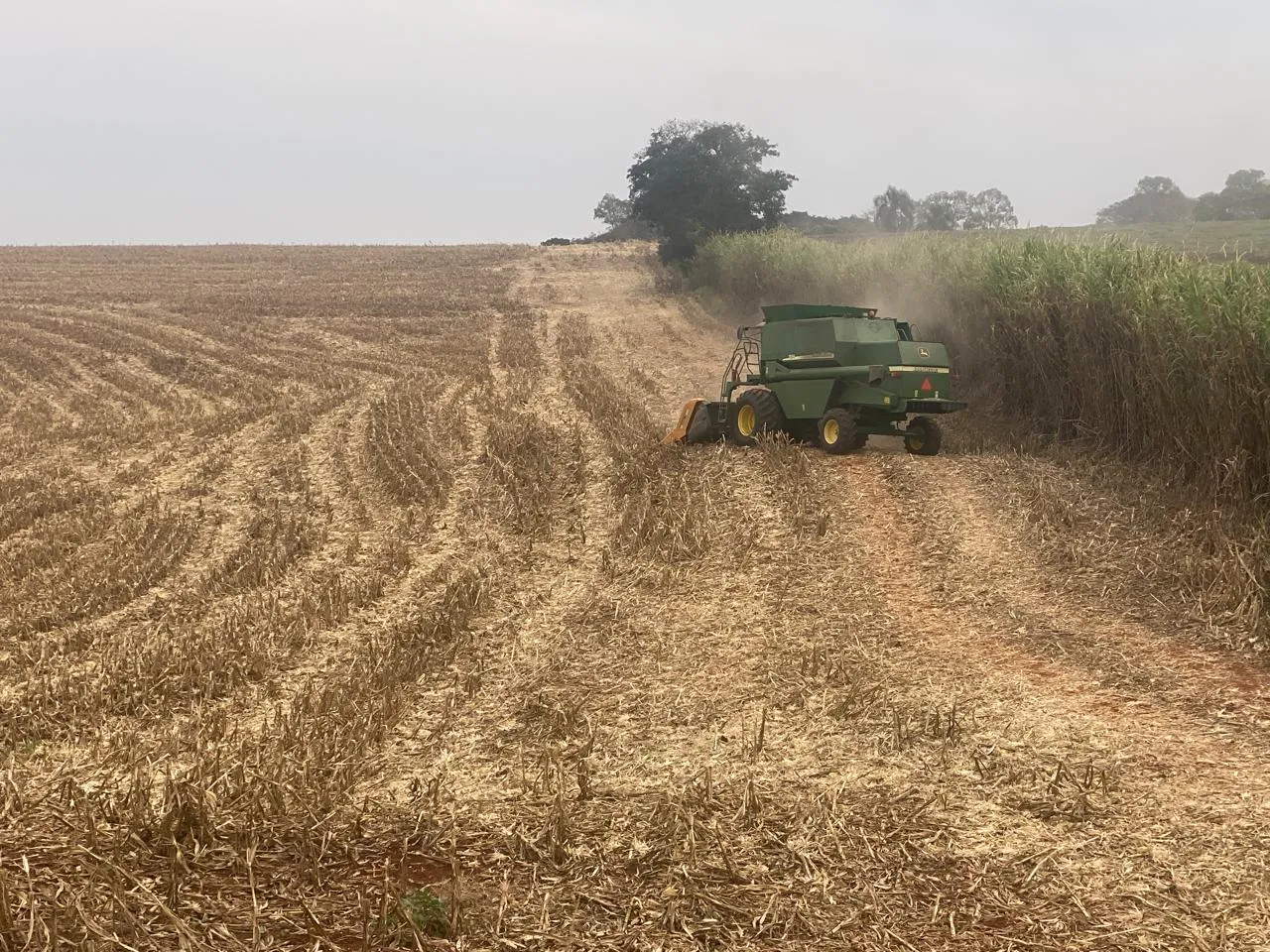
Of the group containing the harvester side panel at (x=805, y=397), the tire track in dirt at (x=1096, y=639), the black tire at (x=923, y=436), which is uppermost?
the harvester side panel at (x=805, y=397)

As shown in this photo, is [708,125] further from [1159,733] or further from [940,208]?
[1159,733]

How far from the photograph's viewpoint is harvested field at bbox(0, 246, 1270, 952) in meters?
3.85

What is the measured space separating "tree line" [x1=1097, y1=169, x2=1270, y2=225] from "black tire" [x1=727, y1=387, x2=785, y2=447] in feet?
111

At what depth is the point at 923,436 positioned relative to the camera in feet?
Result: 42.9

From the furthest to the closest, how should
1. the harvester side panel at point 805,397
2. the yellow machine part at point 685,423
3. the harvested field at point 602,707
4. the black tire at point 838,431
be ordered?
1. the yellow machine part at point 685,423
2. the harvester side panel at point 805,397
3. the black tire at point 838,431
4. the harvested field at point 602,707

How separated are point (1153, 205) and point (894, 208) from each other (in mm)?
14345

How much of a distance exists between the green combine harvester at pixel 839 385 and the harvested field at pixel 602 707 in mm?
499

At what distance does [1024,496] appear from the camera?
10.4 metres

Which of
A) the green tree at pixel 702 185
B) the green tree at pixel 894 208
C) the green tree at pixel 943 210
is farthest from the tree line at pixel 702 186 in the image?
the green tree at pixel 894 208

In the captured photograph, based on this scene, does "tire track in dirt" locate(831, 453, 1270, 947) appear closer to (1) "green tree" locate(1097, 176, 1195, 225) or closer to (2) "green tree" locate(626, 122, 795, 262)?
(2) "green tree" locate(626, 122, 795, 262)

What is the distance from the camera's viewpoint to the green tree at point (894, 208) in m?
64.2

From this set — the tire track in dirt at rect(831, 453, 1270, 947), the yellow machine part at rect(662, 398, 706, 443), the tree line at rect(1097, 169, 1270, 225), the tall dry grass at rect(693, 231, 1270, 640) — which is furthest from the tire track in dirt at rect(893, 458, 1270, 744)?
the tree line at rect(1097, 169, 1270, 225)

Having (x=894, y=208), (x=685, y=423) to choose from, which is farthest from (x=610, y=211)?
(x=685, y=423)

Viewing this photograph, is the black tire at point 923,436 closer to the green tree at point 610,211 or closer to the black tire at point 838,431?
the black tire at point 838,431
